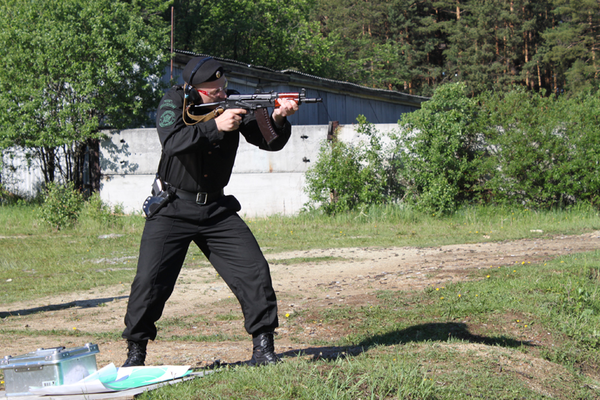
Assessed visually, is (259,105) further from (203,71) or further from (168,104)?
(168,104)

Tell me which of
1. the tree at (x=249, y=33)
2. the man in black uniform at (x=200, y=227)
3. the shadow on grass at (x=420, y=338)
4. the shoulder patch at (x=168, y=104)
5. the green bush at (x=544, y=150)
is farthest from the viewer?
the tree at (x=249, y=33)

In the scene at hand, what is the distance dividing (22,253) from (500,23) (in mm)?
35223

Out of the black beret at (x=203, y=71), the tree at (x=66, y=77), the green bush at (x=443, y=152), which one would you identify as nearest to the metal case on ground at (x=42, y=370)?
the black beret at (x=203, y=71)

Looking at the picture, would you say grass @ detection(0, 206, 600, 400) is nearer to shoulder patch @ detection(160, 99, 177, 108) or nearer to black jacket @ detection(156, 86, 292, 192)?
black jacket @ detection(156, 86, 292, 192)

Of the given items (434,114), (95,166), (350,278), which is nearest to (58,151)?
(95,166)

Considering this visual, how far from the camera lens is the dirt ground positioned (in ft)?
17.3

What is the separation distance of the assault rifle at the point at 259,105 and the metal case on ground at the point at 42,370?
1740 mm

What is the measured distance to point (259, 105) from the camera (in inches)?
158

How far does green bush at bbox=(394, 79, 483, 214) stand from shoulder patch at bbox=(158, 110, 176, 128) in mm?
10276

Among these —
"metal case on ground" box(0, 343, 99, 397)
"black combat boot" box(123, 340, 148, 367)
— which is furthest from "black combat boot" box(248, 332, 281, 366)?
"metal case on ground" box(0, 343, 99, 397)

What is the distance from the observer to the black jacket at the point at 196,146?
3754 millimetres

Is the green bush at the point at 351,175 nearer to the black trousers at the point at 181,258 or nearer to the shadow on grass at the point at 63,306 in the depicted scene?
the shadow on grass at the point at 63,306

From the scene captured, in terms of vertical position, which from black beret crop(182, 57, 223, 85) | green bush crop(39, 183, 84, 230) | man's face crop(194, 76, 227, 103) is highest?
black beret crop(182, 57, 223, 85)

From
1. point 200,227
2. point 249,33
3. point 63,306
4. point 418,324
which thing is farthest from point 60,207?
point 249,33
